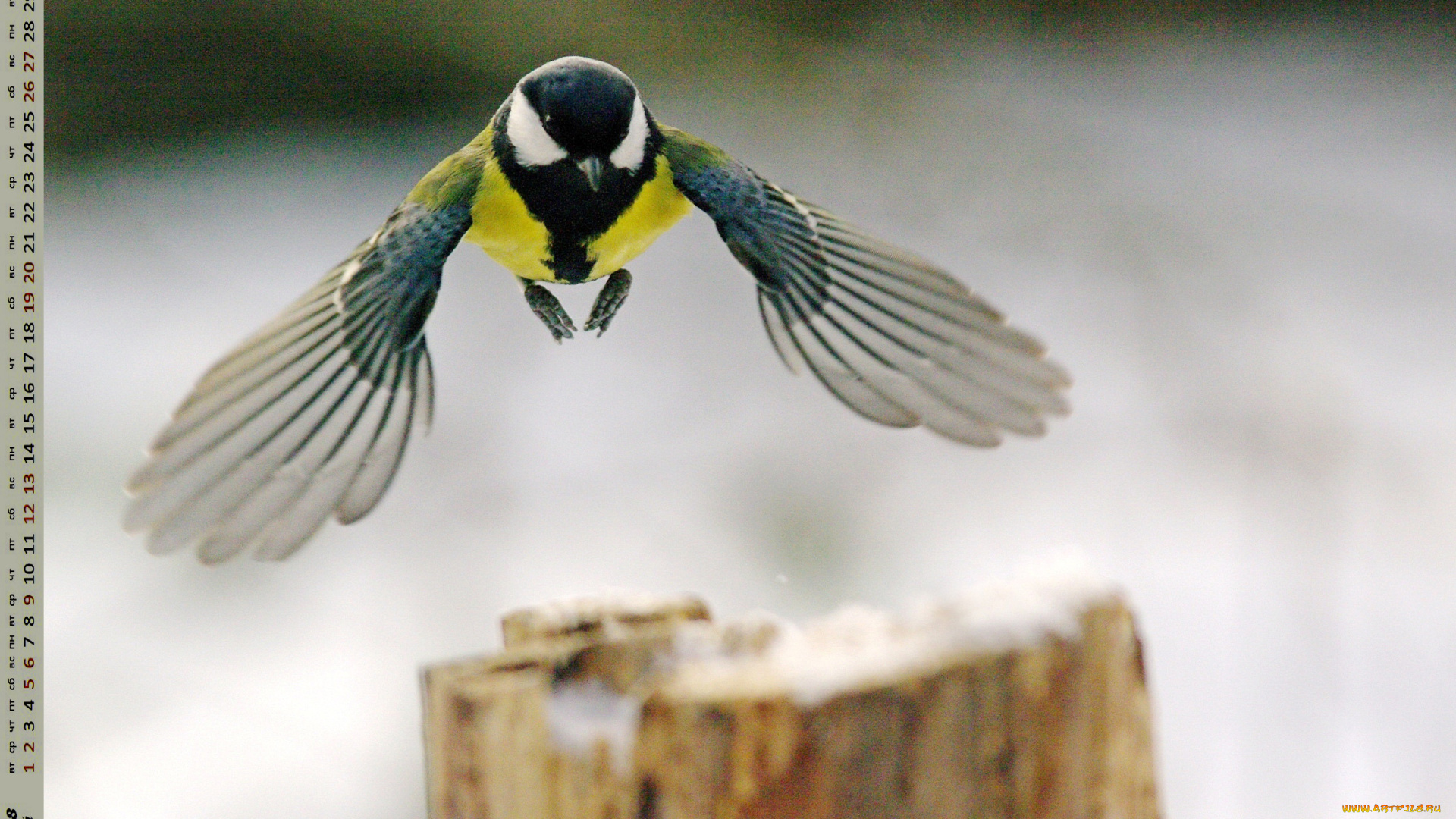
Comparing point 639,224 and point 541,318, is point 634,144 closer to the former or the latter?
point 639,224

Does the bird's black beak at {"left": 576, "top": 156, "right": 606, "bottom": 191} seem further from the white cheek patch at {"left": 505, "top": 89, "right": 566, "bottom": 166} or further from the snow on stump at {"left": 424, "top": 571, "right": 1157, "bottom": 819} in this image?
the snow on stump at {"left": 424, "top": 571, "right": 1157, "bottom": 819}

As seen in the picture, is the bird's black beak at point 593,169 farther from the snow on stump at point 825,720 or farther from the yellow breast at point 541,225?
the snow on stump at point 825,720

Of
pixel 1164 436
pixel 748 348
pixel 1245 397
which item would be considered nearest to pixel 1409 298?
pixel 1245 397

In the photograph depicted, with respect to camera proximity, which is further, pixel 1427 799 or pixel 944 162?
pixel 944 162

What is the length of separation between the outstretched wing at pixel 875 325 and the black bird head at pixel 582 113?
110 mm

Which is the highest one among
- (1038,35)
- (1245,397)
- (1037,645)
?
(1038,35)

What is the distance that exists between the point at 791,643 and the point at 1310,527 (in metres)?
1.46

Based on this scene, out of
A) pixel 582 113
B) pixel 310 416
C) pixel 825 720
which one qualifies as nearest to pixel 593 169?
pixel 582 113

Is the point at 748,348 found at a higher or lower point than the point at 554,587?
higher

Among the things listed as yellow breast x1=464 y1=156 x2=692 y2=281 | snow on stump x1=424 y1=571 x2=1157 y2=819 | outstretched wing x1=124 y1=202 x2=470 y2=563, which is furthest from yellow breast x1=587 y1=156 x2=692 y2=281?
snow on stump x1=424 y1=571 x2=1157 y2=819

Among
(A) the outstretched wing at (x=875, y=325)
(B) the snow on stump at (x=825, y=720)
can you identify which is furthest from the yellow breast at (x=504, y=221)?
(B) the snow on stump at (x=825, y=720)

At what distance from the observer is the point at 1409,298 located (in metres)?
2.16

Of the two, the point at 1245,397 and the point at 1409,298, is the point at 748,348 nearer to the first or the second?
the point at 1245,397

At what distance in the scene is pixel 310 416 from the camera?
0.81 meters
